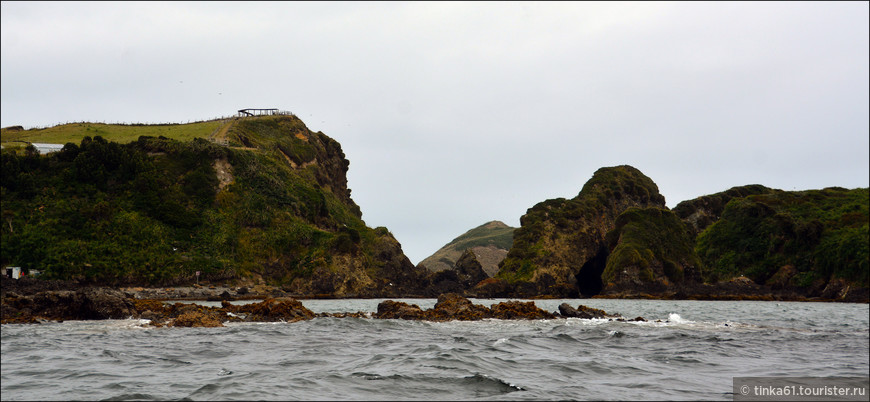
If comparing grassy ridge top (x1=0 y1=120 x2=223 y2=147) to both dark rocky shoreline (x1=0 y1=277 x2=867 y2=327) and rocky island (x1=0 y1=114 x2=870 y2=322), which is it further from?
dark rocky shoreline (x1=0 y1=277 x2=867 y2=327)

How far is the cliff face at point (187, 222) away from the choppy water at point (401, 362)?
62.9 meters

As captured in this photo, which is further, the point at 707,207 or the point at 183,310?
the point at 707,207

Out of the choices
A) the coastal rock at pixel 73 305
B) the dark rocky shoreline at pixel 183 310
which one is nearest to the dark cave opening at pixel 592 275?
the dark rocky shoreline at pixel 183 310

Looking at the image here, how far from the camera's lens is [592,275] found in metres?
154

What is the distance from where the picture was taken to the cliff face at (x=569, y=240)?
141250mm

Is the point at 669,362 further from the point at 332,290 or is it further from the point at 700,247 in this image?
the point at 700,247

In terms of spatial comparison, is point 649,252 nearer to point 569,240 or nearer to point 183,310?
point 569,240

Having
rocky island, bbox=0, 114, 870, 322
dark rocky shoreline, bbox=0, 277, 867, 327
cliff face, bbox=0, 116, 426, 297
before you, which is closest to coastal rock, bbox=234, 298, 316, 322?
dark rocky shoreline, bbox=0, 277, 867, 327

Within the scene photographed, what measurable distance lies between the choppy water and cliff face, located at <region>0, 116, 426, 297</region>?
206ft

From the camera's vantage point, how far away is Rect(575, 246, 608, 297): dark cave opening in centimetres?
15262

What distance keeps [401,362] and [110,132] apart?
501 ft

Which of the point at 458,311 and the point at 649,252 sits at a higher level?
the point at 649,252

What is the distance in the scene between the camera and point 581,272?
152375mm

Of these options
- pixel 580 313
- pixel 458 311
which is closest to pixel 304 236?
pixel 458 311
